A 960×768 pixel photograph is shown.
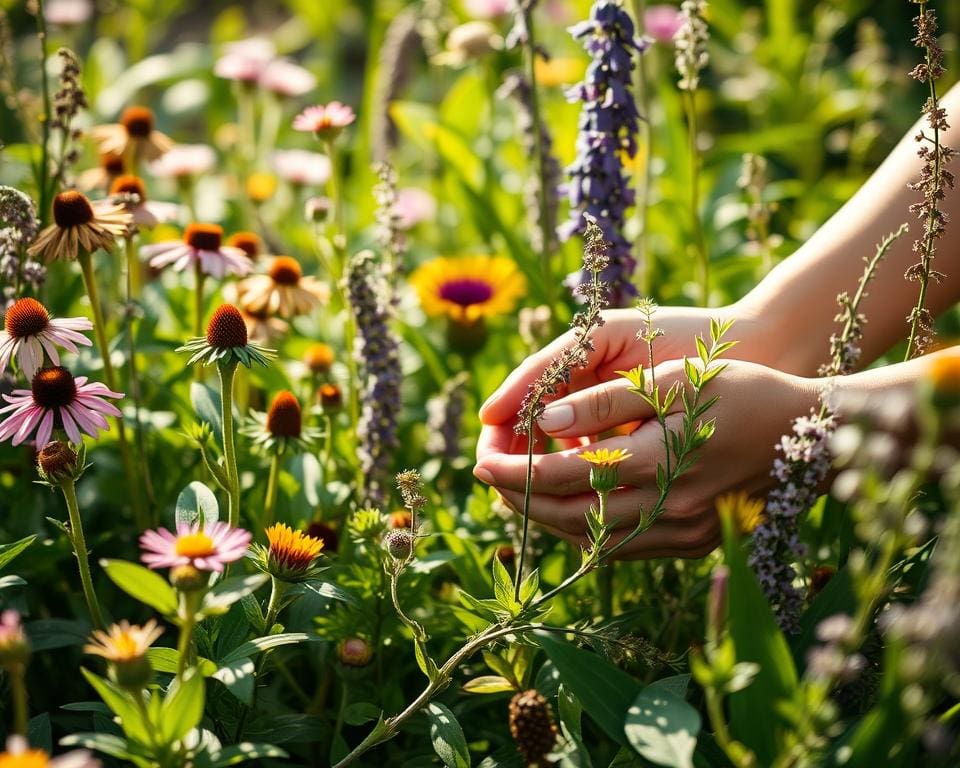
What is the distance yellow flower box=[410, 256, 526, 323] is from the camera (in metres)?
1.81

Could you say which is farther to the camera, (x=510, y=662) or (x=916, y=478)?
(x=510, y=662)

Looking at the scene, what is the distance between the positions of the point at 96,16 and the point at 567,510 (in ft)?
14.0

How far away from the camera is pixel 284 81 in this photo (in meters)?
2.43

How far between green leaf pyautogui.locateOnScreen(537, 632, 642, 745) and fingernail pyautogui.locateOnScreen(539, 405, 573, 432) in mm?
240

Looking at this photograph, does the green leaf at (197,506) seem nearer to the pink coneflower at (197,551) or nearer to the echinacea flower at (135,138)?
the pink coneflower at (197,551)

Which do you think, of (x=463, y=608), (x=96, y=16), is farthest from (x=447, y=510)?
(x=96, y=16)

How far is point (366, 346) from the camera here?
1415 mm

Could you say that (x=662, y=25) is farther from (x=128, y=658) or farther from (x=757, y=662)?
(x=128, y=658)

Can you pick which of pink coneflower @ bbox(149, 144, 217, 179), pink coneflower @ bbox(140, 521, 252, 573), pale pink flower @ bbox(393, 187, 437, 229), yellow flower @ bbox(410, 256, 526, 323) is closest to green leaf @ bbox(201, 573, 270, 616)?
pink coneflower @ bbox(140, 521, 252, 573)

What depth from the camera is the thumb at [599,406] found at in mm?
1105

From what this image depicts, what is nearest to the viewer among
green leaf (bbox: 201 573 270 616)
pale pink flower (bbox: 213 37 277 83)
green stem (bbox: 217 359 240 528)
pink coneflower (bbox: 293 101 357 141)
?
green leaf (bbox: 201 573 270 616)

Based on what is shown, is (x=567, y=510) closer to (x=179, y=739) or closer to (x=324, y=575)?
(x=324, y=575)

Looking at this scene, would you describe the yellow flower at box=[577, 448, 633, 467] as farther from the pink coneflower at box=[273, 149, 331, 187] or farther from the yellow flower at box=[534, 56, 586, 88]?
the yellow flower at box=[534, 56, 586, 88]

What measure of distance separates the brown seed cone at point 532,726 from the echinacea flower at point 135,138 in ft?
4.17
